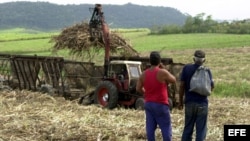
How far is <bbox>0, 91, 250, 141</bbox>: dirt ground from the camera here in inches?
383

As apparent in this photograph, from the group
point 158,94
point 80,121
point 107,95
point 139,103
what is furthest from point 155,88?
point 107,95

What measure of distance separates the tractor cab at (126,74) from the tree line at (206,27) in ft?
163

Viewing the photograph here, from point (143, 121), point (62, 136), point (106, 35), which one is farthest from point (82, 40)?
point (62, 136)

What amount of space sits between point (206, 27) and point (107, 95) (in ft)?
198

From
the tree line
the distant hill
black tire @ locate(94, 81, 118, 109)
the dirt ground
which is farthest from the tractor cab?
the distant hill

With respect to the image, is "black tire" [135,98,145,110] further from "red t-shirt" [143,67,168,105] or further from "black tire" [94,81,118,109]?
"red t-shirt" [143,67,168,105]

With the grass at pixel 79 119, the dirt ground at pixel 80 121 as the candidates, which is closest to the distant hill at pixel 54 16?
the grass at pixel 79 119

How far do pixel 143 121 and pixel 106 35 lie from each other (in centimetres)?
530

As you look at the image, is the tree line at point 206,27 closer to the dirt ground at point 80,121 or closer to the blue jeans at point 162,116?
the dirt ground at point 80,121

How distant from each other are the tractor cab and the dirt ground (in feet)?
2.84

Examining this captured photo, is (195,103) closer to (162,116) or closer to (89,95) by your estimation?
(162,116)

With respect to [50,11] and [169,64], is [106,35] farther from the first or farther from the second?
[50,11]

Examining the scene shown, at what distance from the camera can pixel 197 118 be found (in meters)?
8.41

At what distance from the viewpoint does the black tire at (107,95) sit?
14.6m
